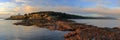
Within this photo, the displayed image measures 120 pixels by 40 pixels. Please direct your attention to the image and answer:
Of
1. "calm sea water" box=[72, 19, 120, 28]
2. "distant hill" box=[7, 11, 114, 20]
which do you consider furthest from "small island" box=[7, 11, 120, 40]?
"calm sea water" box=[72, 19, 120, 28]

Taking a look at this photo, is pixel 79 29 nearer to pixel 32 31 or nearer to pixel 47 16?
pixel 47 16

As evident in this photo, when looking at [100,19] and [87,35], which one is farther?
[100,19]

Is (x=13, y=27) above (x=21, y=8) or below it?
below

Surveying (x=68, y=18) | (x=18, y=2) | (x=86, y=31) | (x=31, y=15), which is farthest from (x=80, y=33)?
(x=18, y=2)

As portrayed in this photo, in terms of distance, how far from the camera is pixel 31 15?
306 inches

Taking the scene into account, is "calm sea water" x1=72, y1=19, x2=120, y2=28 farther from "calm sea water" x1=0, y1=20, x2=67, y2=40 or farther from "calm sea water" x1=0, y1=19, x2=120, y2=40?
"calm sea water" x1=0, y1=20, x2=67, y2=40

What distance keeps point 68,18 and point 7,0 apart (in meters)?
1.94

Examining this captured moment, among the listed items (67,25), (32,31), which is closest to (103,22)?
(67,25)

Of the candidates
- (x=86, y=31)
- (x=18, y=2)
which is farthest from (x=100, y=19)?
(x=18, y=2)

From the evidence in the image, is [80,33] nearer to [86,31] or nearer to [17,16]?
[86,31]

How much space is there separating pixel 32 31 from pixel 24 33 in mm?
237

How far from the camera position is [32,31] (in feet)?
24.7

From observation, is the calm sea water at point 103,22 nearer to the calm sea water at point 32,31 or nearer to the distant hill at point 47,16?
the calm sea water at point 32,31

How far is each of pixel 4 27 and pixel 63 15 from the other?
1.80m
